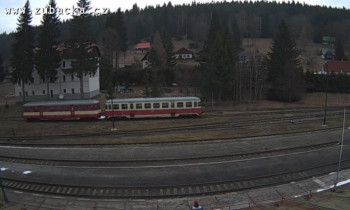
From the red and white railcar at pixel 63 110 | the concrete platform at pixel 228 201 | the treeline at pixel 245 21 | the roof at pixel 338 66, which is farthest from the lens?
the treeline at pixel 245 21

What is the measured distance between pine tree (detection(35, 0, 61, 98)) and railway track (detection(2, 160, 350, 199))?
124ft

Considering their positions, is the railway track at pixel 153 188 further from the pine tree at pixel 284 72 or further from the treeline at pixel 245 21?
the treeline at pixel 245 21

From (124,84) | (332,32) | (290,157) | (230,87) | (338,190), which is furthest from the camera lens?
(332,32)

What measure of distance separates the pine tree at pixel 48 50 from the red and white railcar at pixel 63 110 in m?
12.6

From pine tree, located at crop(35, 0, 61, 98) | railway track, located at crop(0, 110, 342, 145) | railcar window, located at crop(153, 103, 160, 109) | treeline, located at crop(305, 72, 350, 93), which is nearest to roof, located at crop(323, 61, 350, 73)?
treeline, located at crop(305, 72, 350, 93)

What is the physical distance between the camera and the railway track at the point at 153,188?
18.7 metres

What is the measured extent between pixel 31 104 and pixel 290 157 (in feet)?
112

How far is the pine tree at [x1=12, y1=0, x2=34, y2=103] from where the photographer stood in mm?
56688

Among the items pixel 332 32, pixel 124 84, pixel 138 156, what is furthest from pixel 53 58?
pixel 332 32

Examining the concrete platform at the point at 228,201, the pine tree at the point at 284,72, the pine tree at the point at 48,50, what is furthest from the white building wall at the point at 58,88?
the concrete platform at the point at 228,201

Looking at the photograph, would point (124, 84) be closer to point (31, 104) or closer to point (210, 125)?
point (31, 104)

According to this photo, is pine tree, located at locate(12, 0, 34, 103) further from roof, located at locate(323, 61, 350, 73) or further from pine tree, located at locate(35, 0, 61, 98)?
roof, located at locate(323, 61, 350, 73)

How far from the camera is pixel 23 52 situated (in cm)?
5688

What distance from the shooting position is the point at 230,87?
2160 inches
